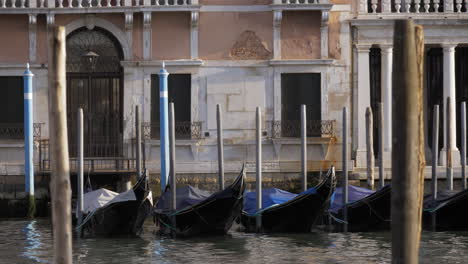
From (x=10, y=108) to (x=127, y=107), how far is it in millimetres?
1700

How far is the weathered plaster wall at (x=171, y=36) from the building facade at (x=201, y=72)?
0.01m

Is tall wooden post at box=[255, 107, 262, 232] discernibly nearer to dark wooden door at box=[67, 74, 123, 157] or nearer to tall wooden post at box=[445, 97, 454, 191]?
tall wooden post at box=[445, 97, 454, 191]

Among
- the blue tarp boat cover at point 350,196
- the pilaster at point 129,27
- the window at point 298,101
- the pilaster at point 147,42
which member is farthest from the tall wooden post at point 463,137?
the pilaster at point 129,27

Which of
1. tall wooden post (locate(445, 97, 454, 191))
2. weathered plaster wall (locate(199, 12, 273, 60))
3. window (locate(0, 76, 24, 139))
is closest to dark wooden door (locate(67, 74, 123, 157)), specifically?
window (locate(0, 76, 24, 139))

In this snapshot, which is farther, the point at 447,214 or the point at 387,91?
the point at 387,91

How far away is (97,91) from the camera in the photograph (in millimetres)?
17672

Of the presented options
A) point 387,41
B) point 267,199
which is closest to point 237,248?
point 267,199

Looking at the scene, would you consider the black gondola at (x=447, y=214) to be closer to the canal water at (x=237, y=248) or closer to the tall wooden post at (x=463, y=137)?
the canal water at (x=237, y=248)

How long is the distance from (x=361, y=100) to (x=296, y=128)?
41.3 inches

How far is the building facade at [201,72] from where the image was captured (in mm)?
17422

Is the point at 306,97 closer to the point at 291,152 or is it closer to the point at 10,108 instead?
the point at 291,152

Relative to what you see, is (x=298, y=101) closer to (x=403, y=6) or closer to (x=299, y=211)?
(x=403, y=6)

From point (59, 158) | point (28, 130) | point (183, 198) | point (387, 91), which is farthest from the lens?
point (387, 91)

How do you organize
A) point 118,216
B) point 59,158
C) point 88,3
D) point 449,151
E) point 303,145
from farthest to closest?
point 88,3 < point 449,151 < point 303,145 < point 118,216 < point 59,158
